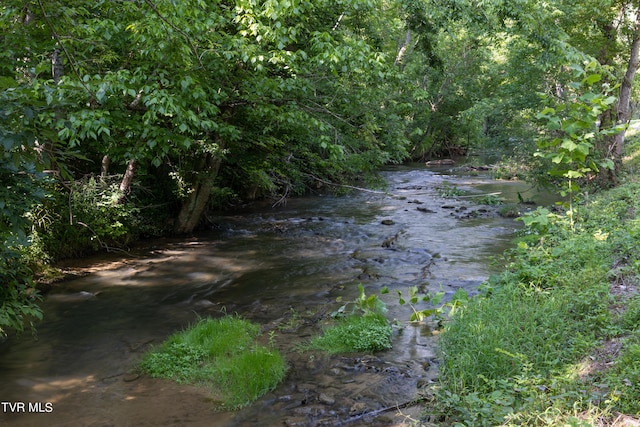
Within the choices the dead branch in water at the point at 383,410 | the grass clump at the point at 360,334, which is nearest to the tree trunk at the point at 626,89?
the grass clump at the point at 360,334

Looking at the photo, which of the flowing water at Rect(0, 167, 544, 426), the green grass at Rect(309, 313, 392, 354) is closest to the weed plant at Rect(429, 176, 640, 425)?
the flowing water at Rect(0, 167, 544, 426)

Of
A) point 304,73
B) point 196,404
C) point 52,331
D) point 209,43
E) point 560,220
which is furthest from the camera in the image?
point 304,73

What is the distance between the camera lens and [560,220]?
328 inches

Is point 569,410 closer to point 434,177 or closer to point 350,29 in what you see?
point 350,29

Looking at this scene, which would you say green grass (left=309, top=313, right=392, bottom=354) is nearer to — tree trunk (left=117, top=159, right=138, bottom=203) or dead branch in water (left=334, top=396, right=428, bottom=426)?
dead branch in water (left=334, top=396, right=428, bottom=426)

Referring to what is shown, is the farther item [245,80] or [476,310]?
[245,80]

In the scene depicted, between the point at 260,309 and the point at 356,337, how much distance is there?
228 centimetres

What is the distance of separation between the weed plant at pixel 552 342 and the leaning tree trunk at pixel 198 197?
323 inches

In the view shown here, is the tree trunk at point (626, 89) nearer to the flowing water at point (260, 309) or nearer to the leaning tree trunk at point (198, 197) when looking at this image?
the flowing water at point (260, 309)

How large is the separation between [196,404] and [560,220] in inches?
265

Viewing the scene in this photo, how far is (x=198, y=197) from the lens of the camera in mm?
13188

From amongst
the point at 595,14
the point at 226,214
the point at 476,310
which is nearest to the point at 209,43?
the point at 476,310

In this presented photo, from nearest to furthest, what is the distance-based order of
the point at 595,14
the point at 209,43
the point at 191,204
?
the point at 209,43 < the point at 191,204 < the point at 595,14

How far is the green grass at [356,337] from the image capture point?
5.77 m
